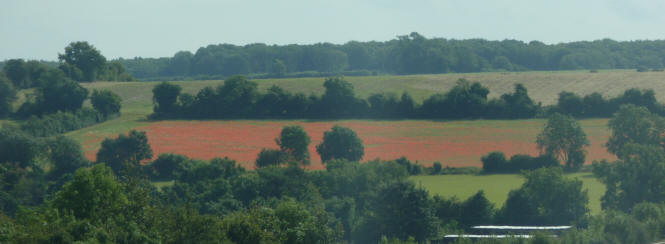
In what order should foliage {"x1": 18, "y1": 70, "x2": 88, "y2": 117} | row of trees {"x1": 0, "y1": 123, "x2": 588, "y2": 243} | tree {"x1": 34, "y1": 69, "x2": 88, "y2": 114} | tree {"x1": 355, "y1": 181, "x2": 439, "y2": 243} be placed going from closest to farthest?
row of trees {"x1": 0, "y1": 123, "x2": 588, "y2": 243}
tree {"x1": 355, "y1": 181, "x2": 439, "y2": 243}
foliage {"x1": 18, "y1": 70, "x2": 88, "y2": 117}
tree {"x1": 34, "y1": 69, "x2": 88, "y2": 114}

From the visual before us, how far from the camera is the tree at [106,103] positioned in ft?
294

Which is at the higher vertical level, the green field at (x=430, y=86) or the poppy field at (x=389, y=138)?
the green field at (x=430, y=86)

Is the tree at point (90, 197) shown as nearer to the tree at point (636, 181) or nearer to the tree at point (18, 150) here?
the tree at point (636, 181)

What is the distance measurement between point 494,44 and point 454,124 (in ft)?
259

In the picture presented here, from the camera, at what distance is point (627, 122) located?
6438cm

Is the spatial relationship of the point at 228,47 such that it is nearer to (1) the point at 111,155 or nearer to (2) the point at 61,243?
(1) the point at 111,155

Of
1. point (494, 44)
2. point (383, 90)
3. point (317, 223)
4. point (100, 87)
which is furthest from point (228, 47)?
point (317, 223)

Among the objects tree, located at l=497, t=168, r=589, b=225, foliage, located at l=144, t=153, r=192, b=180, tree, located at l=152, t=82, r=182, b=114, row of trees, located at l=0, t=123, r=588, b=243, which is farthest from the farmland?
tree, located at l=497, t=168, r=589, b=225

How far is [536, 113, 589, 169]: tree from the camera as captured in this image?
209 feet

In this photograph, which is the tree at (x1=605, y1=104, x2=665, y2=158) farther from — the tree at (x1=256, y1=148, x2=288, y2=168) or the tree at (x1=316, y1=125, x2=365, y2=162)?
the tree at (x1=256, y1=148, x2=288, y2=168)

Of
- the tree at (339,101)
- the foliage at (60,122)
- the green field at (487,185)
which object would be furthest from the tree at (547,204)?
the foliage at (60,122)

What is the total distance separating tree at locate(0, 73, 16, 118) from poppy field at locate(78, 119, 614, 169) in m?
18.2

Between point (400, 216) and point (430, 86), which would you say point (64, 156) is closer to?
point (400, 216)

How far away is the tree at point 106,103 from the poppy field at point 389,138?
830 cm
